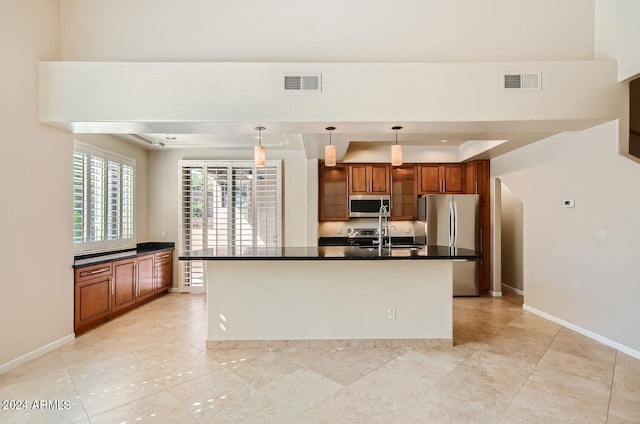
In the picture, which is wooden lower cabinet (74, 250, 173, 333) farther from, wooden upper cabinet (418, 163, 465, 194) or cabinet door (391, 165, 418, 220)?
wooden upper cabinet (418, 163, 465, 194)

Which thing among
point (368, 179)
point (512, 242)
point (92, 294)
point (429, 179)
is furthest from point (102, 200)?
point (512, 242)

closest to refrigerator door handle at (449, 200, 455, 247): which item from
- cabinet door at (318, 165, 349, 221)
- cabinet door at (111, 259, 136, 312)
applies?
cabinet door at (318, 165, 349, 221)

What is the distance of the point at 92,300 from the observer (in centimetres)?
387

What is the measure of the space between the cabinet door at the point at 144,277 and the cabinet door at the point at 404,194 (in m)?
4.43

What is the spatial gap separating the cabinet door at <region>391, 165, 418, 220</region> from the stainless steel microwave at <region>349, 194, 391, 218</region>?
225 millimetres

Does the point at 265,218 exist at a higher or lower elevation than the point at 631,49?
lower

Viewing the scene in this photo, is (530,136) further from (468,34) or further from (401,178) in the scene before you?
(401,178)

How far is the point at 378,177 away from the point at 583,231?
3.12m

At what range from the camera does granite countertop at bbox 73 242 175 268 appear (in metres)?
3.92

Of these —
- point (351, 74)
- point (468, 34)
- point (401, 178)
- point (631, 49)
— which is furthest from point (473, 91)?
point (401, 178)

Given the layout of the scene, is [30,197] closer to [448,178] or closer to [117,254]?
[117,254]

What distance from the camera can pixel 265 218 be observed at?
573 cm

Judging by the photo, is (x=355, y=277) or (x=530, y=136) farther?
(x=530, y=136)

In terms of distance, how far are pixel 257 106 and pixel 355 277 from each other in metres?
2.10
